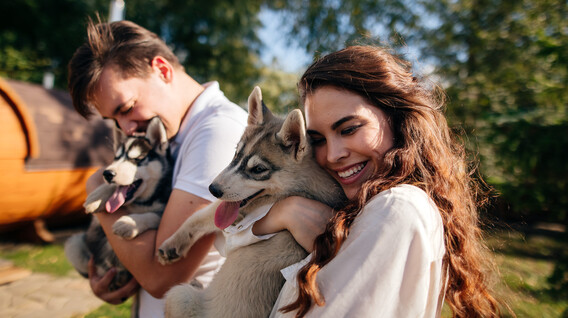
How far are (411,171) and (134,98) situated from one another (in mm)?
2212

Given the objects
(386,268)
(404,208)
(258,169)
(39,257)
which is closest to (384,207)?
(404,208)

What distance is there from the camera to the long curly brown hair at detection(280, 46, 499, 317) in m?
1.78

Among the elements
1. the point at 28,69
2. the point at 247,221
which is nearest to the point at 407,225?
the point at 247,221

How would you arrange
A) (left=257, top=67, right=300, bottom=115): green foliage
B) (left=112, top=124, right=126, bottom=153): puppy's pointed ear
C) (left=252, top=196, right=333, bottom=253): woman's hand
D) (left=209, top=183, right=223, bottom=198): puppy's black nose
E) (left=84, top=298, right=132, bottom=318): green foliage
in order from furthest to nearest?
(left=257, top=67, right=300, bottom=115): green foliage
(left=84, top=298, right=132, bottom=318): green foliage
(left=112, top=124, right=126, bottom=153): puppy's pointed ear
(left=209, top=183, right=223, bottom=198): puppy's black nose
(left=252, top=196, right=333, bottom=253): woman's hand

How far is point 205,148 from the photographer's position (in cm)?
244

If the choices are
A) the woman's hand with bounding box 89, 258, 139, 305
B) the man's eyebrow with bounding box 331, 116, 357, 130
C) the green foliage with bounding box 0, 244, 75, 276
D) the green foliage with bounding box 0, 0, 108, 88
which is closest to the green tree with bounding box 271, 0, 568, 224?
the man's eyebrow with bounding box 331, 116, 357, 130

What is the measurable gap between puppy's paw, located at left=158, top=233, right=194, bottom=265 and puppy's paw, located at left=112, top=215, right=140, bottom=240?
0.33 meters

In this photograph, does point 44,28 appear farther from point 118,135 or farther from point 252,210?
point 252,210

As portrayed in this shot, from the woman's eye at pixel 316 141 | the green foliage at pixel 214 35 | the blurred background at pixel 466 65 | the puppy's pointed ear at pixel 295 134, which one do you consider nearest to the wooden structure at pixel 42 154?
the blurred background at pixel 466 65

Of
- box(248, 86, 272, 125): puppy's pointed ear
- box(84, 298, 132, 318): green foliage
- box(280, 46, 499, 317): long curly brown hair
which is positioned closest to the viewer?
box(280, 46, 499, 317): long curly brown hair

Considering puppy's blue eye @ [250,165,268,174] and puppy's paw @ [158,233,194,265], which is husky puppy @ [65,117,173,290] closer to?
puppy's paw @ [158,233,194,265]

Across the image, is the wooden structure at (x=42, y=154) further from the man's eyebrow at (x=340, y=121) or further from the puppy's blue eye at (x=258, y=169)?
the man's eyebrow at (x=340, y=121)

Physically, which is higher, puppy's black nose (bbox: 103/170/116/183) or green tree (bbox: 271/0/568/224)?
green tree (bbox: 271/0/568/224)

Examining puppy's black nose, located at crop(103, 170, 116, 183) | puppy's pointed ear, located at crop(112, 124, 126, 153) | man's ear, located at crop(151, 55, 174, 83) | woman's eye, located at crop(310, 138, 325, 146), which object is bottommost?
puppy's black nose, located at crop(103, 170, 116, 183)
